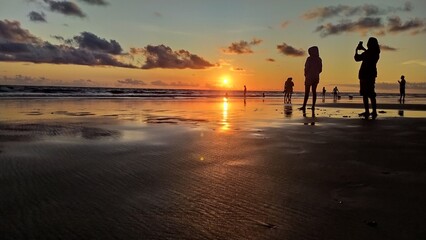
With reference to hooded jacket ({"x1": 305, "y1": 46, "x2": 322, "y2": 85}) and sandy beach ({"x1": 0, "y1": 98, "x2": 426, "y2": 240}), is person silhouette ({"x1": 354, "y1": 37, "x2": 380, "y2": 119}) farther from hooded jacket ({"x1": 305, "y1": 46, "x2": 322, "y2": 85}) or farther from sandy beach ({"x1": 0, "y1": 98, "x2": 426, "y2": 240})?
sandy beach ({"x1": 0, "y1": 98, "x2": 426, "y2": 240})

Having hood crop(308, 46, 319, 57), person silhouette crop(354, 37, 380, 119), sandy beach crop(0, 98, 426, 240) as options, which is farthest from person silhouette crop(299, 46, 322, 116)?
sandy beach crop(0, 98, 426, 240)

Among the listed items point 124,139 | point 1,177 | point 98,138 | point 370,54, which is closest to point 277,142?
point 124,139

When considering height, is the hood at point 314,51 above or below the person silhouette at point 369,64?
above

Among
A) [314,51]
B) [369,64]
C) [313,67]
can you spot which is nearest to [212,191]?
[369,64]

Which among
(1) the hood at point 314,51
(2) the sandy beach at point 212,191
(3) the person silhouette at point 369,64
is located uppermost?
(1) the hood at point 314,51

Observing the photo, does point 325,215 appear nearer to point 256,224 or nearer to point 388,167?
point 256,224

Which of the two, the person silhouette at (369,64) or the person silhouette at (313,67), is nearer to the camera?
the person silhouette at (369,64)

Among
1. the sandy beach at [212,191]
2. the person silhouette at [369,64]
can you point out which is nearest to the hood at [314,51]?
the person silhouette at [369,64]

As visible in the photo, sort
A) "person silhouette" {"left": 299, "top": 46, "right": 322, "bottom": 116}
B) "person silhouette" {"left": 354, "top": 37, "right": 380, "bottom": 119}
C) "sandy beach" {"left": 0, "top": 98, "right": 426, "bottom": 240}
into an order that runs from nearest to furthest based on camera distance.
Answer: "sandy beach" {"left": 0, "top": 98, "right": 426, "bottom": 240}
"person silhouette" {"left": 354, "top": 37, "right": 380, "bottom": 119}
"person silhouette" {"left": 299, "top": 46, "right": 322, "bottom": 116}

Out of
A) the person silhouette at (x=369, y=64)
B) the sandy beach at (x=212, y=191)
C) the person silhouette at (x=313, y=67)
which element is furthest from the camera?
the person silhouette at (x=313, y=67)

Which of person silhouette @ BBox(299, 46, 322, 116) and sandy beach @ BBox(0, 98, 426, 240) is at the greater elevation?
person silhouette @ BBox(299, 46, 322, 116)

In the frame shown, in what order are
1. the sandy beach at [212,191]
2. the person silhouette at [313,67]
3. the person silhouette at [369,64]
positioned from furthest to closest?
the person silhouette at [313,67] → the person silhouette at [369,64] → the sandy beach at [212,191]

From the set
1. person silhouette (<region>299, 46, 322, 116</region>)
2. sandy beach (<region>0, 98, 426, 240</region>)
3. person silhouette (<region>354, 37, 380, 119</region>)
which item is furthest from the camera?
person silhouette (<region>299, 46, 322, 116</region>)

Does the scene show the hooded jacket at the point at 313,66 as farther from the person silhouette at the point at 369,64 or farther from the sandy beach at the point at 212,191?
the sandy beach at the point at 212,191
